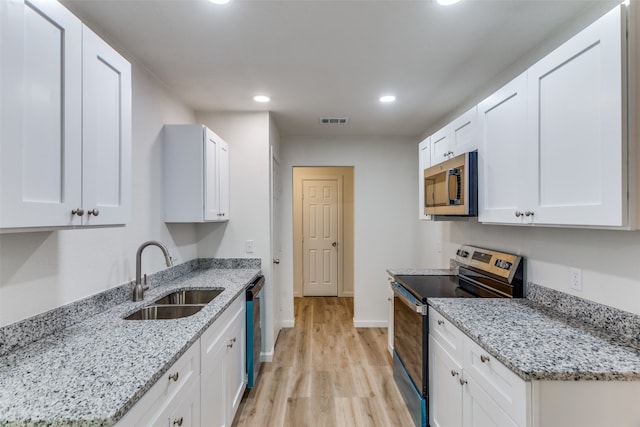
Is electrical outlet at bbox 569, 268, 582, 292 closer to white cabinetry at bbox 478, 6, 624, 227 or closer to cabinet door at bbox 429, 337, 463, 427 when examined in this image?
white cabinetry at bbox 478, 6, 624, 227

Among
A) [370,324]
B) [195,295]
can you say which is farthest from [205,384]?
[370,324]

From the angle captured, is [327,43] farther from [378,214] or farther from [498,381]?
[378,214]

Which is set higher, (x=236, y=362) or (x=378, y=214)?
(x=378, y=214)

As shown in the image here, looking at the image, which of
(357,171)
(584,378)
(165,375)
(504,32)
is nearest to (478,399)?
(584,378)

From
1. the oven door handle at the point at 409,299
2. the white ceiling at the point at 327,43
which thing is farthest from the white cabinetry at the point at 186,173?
the oven door handle at the point at 409,299

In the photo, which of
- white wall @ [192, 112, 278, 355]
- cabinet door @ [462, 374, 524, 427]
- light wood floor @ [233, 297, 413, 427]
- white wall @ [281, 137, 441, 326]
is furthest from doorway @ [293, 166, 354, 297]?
cabinet door @ [462, 374, 524, 427]

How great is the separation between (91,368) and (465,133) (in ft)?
7.88

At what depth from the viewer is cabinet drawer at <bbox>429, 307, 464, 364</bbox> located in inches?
61.7

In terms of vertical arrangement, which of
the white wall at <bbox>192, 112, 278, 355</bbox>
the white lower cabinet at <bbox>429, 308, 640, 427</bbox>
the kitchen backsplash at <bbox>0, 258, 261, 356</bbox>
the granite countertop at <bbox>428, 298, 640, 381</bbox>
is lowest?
the white lower cabinet at <bbox>429, 308, 640, 427</bbox>

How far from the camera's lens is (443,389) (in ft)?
5.71

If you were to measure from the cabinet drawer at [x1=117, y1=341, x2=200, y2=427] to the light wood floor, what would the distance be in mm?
1069

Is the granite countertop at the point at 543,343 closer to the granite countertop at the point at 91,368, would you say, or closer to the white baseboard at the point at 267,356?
the granite countertop at the point at 91,368

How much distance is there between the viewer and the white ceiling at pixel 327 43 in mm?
1535

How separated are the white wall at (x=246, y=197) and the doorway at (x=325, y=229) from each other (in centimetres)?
235
